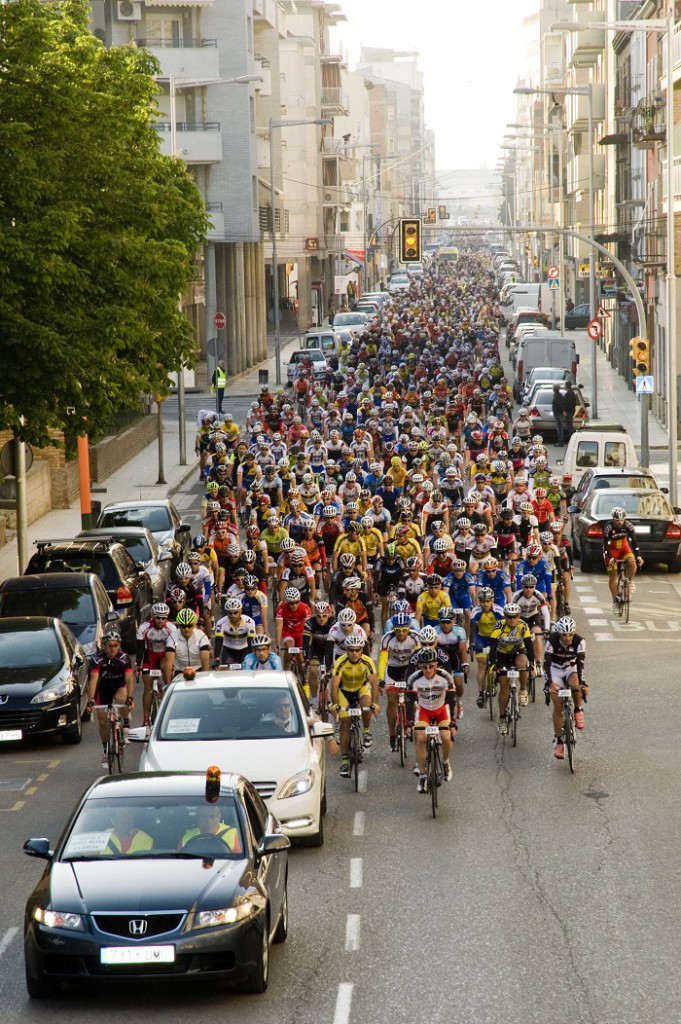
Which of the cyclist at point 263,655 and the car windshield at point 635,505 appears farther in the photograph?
the car windshield at point 635,505

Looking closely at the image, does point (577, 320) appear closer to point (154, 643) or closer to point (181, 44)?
point (181, 44)

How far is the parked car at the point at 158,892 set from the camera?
10141mm

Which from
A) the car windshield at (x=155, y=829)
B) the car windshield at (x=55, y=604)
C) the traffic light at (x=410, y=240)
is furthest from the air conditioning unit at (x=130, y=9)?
the car windshield at (x=155, y=829)

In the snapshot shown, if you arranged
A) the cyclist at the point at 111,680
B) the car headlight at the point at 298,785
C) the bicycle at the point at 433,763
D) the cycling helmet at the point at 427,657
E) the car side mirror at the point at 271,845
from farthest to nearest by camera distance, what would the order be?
the cyclist at the point at 111,680 < the cycling helmet at the point at 427,657 < the bicycle at the point at 433,763 < the car headlight at the point at 298,785 < the car side mirror at the point at 271,845

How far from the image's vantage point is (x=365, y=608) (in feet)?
62.5

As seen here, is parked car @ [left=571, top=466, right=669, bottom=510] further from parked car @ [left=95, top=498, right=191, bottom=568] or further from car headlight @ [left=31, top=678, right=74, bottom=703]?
car headlight @ [left=31, top=678, right=74, bottom=703]

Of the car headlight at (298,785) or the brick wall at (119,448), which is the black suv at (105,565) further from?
the brick wall at (119,448)

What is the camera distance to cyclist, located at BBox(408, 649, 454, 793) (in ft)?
52.9

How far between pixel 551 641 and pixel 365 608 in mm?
2323

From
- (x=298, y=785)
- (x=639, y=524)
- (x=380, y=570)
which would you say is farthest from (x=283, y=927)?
(x=639, y=524)

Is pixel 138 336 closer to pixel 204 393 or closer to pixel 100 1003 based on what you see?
pixel 100 1003

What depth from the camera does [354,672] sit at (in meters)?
17.1

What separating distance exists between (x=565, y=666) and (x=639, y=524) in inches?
487

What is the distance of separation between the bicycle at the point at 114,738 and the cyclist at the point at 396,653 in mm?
2630
